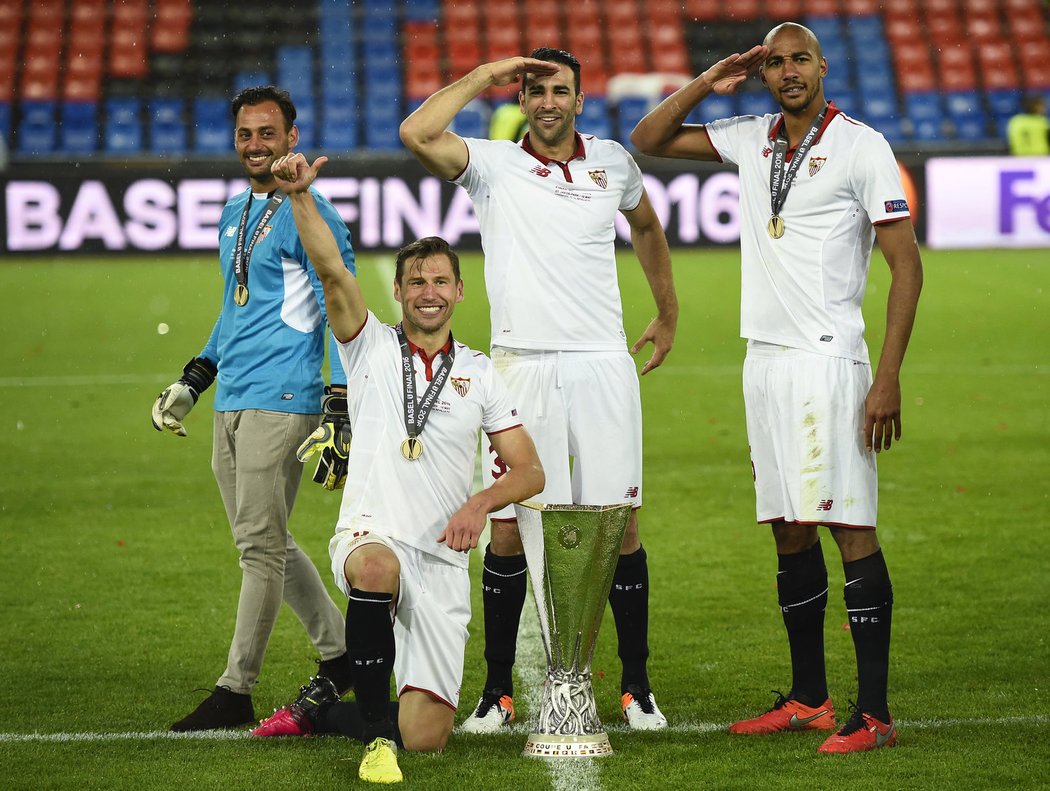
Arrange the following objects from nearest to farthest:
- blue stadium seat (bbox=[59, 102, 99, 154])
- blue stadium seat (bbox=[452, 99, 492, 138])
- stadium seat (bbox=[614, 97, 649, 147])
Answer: blue stadium seat (bbox=[452, 99, 492, 138])
blue stadium seat (bbox=[59, 102, 99, 154])
stadium seat (bbox=[614, 97, 649, 147])

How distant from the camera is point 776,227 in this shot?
4.71 m

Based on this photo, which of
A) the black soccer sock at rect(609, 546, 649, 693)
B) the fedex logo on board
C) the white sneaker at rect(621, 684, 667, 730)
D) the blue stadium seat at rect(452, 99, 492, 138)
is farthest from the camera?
the blue stadium seat at rect(452, 99, 492, 138)

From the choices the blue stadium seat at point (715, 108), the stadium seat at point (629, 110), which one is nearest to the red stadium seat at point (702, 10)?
the blue stadium seat at point (715, 108)

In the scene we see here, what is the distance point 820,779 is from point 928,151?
14759 mm

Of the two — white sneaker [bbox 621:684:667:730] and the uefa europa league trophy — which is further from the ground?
the uefa europa league trophy

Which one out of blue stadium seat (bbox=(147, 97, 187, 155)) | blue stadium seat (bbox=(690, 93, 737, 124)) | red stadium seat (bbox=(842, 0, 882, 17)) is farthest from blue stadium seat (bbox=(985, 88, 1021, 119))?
blue stadium seat (bbox=(147, 97, 187, 155))

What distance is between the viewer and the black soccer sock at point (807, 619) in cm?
479

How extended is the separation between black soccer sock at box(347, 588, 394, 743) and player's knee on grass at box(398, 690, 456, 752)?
110 mm

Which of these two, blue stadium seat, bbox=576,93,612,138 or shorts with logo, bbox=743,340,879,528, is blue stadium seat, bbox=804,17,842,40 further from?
shorts with logo, bbox=743,340,879,528

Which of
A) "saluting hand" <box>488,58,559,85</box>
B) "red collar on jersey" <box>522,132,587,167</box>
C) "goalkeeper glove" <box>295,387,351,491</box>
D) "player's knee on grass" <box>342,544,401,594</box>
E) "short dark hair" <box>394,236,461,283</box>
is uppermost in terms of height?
"saluting hand" <box>488,58,559,85</box>

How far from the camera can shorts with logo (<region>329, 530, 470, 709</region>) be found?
4484 mm

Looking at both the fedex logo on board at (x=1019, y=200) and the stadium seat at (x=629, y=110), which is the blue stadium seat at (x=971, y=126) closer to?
the stadium seat at (x=629, y=110)

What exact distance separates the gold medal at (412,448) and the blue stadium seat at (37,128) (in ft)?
70.3

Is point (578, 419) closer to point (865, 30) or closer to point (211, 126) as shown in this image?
point (211, 126)
